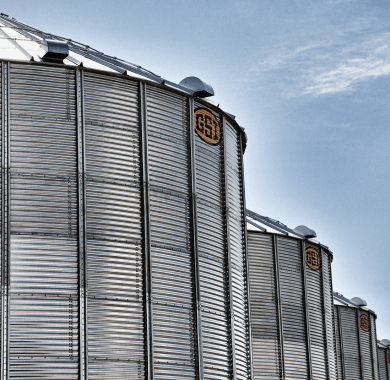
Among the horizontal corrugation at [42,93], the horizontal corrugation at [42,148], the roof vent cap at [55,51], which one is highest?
the roof vent cap at [55,51]

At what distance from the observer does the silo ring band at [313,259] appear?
38.6m

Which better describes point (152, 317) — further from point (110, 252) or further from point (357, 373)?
point (357, 373)

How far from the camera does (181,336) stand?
21.5 meters

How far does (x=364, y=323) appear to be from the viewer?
5278 centimetres

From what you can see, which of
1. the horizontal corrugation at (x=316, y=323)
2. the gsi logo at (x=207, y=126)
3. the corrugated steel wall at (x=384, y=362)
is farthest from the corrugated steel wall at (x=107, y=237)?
the corrugated steel wall at (x=384, y=362)

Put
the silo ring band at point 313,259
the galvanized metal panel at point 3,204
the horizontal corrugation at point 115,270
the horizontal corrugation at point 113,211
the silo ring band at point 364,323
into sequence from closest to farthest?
the galvanized metal panel at point 3,204 < the horizontal corrugation at point 115,270 < the horizontal corrugation at point 113,211 < the silo ring band at point 313,259 < the silo ring band at point 364,323

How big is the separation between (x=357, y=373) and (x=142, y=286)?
106 ft

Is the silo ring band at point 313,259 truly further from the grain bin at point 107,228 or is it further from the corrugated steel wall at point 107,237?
the corrugated steel wall at point 107,237

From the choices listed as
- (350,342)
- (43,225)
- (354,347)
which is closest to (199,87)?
(43,225)

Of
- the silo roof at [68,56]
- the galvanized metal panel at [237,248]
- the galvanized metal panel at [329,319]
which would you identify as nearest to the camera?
the silo roof at [68,56]

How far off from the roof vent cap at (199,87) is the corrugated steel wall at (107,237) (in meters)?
1.28

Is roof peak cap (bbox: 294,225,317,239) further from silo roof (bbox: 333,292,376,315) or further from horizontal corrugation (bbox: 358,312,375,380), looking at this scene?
horizontal corrugation (bbox: 358,312,375,380)

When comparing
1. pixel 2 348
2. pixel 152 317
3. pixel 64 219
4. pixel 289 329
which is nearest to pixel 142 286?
pixel 152 317

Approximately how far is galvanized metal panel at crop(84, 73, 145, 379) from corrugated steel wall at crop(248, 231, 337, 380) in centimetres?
1506
